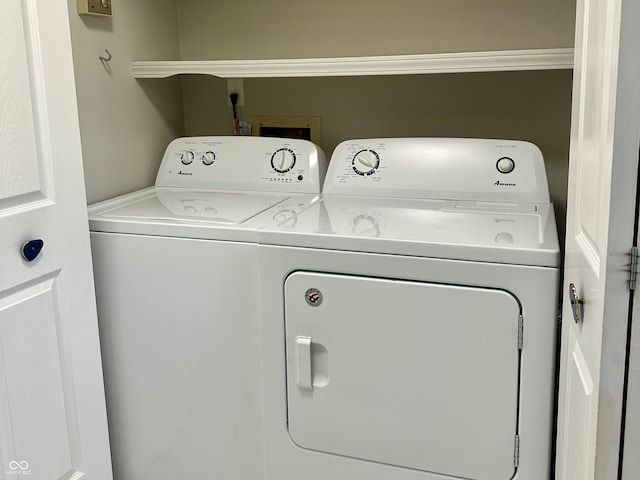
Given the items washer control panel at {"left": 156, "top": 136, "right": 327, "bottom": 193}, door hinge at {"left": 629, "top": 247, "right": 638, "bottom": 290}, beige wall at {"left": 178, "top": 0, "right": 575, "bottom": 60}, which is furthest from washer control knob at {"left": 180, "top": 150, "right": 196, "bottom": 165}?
door hinge at {"left": 629, "top": 247, "right": 638, "bottom": 290}

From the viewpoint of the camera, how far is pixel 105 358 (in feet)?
5.69

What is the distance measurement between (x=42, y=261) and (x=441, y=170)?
1062 mm

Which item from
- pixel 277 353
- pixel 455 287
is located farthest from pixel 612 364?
pixel 277 353

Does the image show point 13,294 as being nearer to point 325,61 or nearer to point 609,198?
point 325,61

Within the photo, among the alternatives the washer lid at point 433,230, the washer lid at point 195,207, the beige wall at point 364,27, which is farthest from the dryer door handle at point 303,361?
the beige wall at point 364,27

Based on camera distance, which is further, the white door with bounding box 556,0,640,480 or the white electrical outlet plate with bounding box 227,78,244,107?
the white electrical outlet plate with bounding box 227,78,244,107

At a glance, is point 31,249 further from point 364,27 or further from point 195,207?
point 364,27

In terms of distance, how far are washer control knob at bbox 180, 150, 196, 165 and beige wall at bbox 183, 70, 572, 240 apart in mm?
282

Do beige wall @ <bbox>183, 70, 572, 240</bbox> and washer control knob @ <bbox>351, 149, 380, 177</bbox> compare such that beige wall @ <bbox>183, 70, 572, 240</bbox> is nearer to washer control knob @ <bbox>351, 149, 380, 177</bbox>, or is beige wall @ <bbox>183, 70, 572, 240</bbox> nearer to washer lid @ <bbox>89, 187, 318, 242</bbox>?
washer control knob @ <bbox>351, 149, 380, 177</bbox>

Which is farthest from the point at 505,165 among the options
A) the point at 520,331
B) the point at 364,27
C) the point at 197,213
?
the point at 197,213

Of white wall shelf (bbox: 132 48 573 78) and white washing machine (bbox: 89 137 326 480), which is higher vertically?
white wall shelf (bbox: 132 48 573 78)

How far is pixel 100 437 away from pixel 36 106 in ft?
2.84

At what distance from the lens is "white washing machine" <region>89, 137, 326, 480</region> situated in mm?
1551

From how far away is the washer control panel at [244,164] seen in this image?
1945 mm
